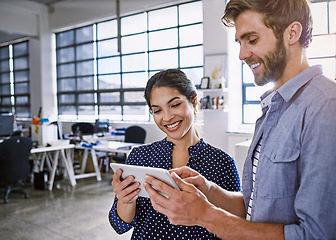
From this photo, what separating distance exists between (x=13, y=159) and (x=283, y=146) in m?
4.86

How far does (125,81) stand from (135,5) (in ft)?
6.51

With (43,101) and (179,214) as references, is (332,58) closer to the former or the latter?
(179,214)

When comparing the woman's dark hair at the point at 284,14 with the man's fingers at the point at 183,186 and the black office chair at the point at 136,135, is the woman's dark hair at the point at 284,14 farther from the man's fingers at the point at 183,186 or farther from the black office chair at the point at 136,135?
the black office chair at the point at 136,135

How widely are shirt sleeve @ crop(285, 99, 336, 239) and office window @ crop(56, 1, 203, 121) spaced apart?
20.7 ft

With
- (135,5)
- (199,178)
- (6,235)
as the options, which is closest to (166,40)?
(135,5)

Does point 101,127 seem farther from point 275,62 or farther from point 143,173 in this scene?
point 275,62

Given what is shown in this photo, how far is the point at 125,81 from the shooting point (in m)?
8.30

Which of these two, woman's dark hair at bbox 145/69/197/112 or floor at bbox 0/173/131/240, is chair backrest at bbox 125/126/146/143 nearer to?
floor at bbox 0/173/131/240

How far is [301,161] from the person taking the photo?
787mm

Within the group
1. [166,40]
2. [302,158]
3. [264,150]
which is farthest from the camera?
[166,40]

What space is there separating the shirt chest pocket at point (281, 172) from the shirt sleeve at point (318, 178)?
0.03 metres

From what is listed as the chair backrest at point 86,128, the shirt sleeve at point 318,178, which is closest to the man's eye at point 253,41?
the shirt sleeve at point 318,178

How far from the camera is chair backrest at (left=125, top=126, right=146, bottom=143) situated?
20.3 ft

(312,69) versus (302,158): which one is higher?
(312,69)
